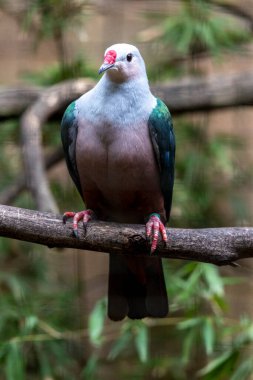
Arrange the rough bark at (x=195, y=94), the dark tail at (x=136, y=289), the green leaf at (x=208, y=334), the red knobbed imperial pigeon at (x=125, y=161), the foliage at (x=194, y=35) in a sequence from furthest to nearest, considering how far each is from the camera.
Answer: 1. the foliage at (x=194, y=35)
2. the rough bark at (x=195, y=94)
3. the green leaf at (x=208, y=334)
4. the dark tail at (x=136, y=289)
5. the red knobbed imperial pigeon at (x=125, y=161)

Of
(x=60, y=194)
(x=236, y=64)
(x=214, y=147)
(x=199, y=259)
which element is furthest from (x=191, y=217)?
(x=199, y=259)

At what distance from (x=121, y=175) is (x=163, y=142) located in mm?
155

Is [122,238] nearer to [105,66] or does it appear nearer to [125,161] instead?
[125,161]

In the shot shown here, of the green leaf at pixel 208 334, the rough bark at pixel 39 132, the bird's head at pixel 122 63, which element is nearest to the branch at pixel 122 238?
the bird's head at pixel 122 63

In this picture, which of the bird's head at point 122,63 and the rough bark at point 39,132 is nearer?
the bird's head at point 122,63

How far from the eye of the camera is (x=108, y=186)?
78.7 inches

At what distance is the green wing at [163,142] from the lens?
2.00 metres

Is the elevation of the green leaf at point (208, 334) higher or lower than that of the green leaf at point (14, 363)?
higher

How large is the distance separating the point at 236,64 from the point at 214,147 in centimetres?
82

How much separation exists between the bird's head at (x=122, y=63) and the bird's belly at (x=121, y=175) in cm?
16

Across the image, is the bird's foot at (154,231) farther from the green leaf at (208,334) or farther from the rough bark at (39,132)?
the green leaf at (208,334)

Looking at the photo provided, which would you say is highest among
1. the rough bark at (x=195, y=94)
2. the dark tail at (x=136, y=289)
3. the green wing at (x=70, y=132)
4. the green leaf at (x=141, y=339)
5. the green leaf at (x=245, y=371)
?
the rough bark at (x=195, y=94)

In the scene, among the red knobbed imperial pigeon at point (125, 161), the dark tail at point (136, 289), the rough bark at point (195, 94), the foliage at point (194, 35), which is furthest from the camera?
the foliage at point (194, 35)

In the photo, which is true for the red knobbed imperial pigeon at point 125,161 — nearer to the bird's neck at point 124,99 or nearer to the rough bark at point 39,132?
the bird's neck at point 124,99
